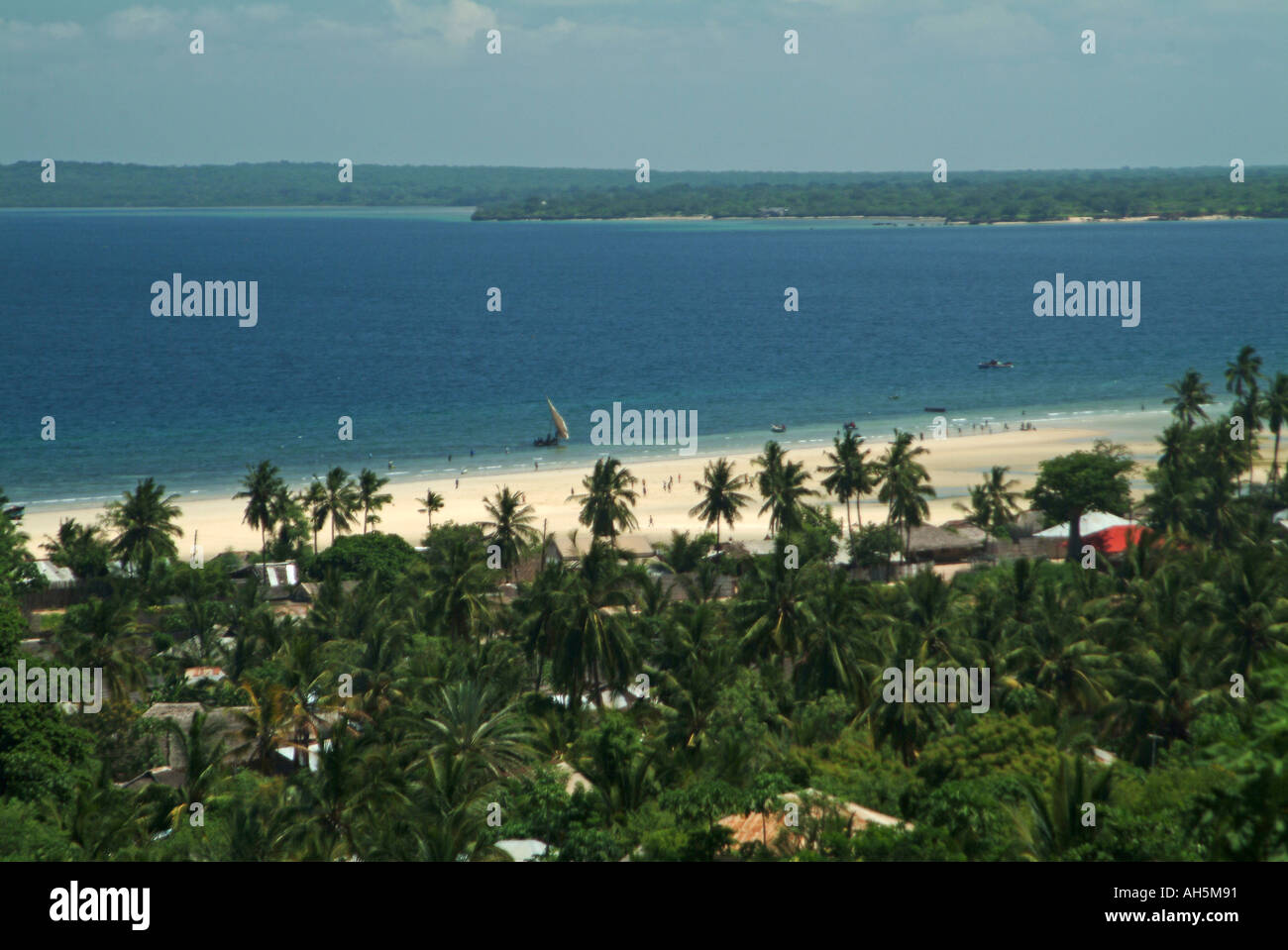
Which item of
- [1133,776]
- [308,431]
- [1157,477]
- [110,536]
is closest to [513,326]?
[308,431]

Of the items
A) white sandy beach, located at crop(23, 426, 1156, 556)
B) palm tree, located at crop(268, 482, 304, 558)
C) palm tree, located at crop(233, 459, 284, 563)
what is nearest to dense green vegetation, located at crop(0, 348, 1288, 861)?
palm tree, located at crop(233, 459, 284, 563)

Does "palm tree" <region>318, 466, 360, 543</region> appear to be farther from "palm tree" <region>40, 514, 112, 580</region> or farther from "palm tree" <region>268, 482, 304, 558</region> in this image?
"palm tree" <region>40, 514, 112, 580</region>

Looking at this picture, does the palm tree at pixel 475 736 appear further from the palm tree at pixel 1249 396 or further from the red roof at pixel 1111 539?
the palm tree at pixel 1249 396
